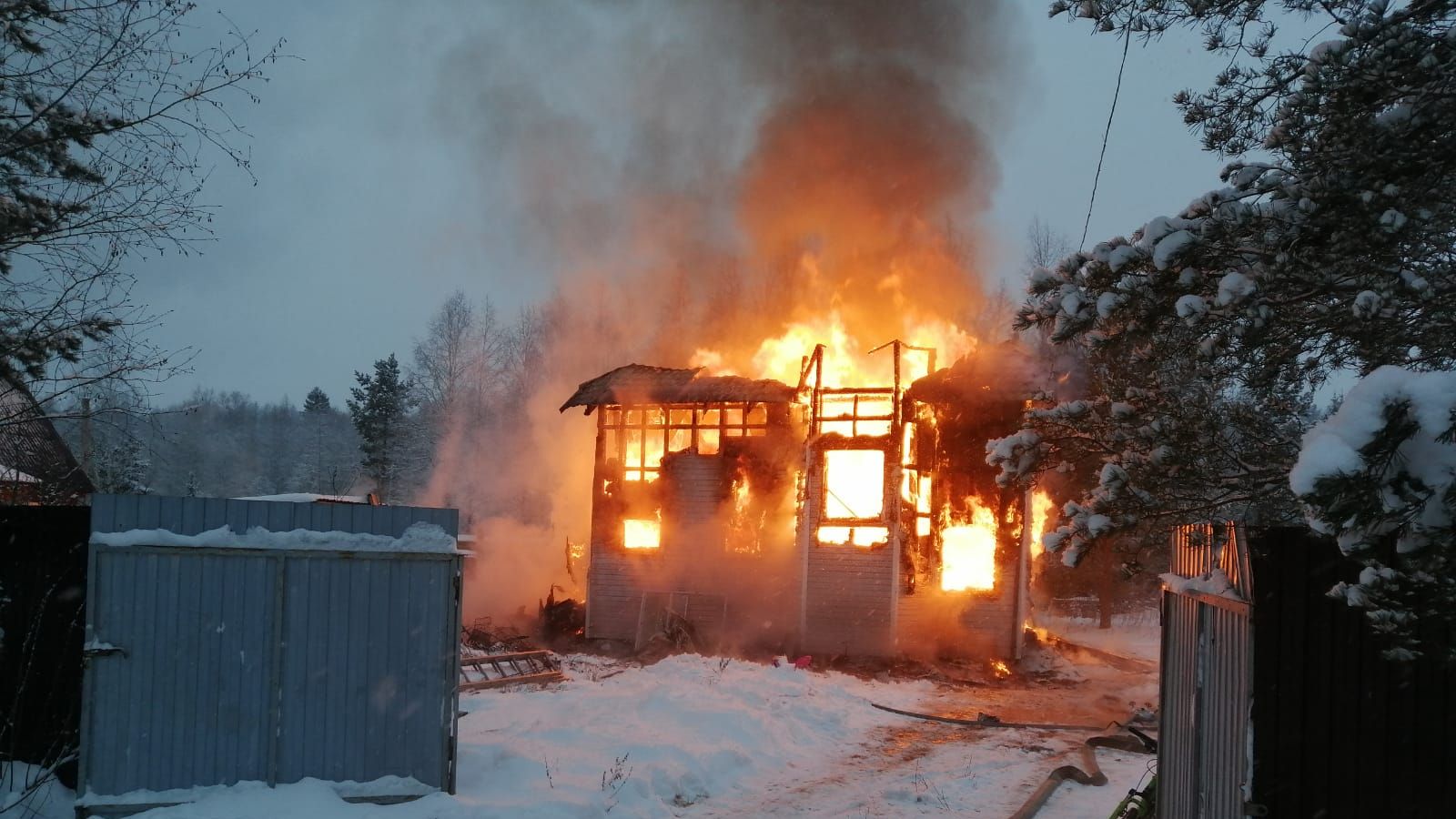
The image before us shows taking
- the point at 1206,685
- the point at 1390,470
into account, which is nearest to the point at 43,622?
the point at 1206,685

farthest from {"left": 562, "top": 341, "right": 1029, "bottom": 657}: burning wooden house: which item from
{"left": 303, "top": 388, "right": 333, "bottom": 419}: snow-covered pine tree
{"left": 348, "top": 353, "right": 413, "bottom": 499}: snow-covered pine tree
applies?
{"left": 303, "top": 388, "right": 333, "bottom": 419}: snow-covered pine tree

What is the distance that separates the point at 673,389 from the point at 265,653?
56.9ft

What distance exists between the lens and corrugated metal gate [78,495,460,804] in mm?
7309

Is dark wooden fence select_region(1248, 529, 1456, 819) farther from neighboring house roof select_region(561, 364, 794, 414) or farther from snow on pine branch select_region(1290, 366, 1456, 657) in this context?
neighboring house roof select_region(561, 364, 794, 414)

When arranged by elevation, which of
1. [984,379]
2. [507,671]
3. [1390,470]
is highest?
[984,379]

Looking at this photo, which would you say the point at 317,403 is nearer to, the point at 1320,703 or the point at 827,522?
the point at 827,522

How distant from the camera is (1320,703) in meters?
4.70

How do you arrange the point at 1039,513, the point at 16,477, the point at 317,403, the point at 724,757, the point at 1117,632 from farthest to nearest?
the point at 317,403 < the point at 1117,632 < the point at 1039,513 < the point at 16,477 < the point at 724,757

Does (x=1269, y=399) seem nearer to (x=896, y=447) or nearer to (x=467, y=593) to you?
(x=896, y=447)

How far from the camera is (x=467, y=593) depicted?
32188mm

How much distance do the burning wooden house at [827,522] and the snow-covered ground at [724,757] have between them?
17.1 feet

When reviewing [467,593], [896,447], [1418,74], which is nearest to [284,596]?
[1418,74]

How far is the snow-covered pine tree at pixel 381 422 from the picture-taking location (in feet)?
149

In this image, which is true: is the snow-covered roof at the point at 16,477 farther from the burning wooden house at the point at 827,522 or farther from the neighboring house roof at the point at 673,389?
the burning wooden house at the point at 827,522
